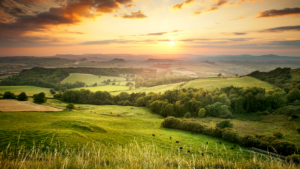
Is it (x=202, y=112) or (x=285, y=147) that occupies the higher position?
(x=285, y=147)

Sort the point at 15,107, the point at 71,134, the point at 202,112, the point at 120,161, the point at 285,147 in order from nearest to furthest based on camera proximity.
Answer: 1. the point at 120,161
2. the point at 71,134
3. the point at 285,147
4. the point at 15,107
5. the point at 202,112

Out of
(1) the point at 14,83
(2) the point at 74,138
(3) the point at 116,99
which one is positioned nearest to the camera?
(2) the point at 74,138

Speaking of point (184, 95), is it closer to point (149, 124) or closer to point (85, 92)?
point (149, 124)

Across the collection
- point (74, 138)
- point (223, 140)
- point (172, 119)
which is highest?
point (74, 138)

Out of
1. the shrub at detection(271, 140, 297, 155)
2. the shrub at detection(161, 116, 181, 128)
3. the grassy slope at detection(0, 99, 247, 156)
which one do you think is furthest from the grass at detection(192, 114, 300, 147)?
the grassy slope at detection(0, 99, 247, 156)

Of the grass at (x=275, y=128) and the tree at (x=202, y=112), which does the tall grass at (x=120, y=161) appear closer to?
the grass at (x=275, y=128)

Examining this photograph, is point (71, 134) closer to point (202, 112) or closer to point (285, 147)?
point (285, 147)

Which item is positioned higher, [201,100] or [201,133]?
[201,100]

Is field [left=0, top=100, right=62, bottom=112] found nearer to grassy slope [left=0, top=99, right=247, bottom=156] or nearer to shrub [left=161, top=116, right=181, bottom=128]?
grassy slope [left=0, top=99, right=247, bottom=156]

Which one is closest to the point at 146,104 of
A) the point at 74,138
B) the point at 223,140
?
the point at 223,140

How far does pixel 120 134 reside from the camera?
29.8 meters

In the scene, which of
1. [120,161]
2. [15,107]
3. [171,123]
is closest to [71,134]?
[120,161]

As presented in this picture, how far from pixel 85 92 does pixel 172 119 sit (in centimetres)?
6393

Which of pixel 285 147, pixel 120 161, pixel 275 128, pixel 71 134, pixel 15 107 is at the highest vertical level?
pixel 120 161
